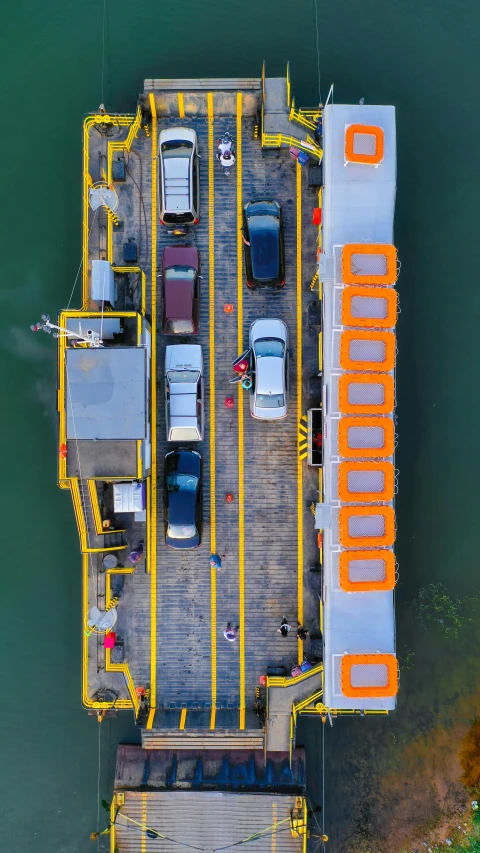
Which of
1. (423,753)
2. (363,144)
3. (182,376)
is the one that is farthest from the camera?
(423,753)

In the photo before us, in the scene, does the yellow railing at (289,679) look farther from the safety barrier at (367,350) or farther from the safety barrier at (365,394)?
the safety barrier at (367,350)

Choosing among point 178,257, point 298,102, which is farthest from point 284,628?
point 298,102

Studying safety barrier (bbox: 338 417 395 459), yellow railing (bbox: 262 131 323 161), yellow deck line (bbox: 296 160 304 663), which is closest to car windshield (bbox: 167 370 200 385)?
yellow deck line (bbox: 296 160 304 663)

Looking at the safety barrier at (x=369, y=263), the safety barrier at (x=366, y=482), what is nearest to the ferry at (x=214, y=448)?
the safety barrier at (x=366, y=482)

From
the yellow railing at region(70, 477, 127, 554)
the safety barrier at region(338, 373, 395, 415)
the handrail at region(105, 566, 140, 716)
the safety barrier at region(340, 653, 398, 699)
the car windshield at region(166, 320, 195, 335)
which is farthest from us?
the car windshield at region(166, 320, 195, 335)

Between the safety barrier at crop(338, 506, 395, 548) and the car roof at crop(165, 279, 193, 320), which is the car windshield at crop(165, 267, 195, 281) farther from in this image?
the safety barrier at crop(338, 506, 395, 548)

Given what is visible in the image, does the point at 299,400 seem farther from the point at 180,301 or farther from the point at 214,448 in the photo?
the point at 180,301

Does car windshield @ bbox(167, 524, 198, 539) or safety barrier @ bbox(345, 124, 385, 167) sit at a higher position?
safety barrier @ bbox(345, 124, 385, 167)
